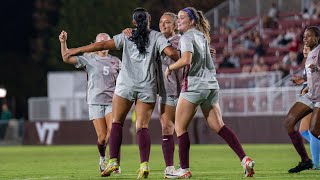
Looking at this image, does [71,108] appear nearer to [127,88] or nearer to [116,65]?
[116,65]

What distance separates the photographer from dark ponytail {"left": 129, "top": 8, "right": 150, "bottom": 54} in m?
14.2

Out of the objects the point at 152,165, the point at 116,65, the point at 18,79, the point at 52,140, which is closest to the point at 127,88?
the point at 116,65

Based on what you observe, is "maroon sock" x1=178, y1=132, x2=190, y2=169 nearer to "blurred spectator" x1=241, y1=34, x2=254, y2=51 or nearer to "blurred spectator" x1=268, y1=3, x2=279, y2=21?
"blurred spectator" x1=241, y1=34, x2=254, y2=51

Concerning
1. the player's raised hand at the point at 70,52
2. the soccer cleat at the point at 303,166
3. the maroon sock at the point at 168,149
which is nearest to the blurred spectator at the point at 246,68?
the soccer cleat at the point at 303,166

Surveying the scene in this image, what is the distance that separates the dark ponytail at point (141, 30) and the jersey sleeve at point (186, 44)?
23.8 inches

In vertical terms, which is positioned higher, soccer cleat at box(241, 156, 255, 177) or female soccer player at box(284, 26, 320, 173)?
female soccer player at box(284, 26, 320, 173)

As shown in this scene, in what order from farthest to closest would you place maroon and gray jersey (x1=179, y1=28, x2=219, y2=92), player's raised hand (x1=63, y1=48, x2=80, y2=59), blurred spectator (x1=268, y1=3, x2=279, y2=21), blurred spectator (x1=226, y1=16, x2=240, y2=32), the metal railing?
blurred spectator (x1=226, y1=16, x2=240, y2=32)
blurred spectator (x1=268, y1=3, x2=279, y2=21)
the metal railing
player's raised hand (x1=63, y1=48, x2=80, y2=59)
maroon and gray jersey (x1=179, y1=28, x2=219, y2=92)

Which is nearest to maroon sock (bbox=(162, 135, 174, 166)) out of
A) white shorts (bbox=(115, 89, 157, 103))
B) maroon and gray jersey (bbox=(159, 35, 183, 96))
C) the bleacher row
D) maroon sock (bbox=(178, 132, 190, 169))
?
maroon sock (bbox=(178, 132, 190, 169))

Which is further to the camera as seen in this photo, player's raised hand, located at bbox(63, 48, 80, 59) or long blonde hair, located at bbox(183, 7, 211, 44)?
player's raised hand, located at bbox(63, 48, 80, 59)

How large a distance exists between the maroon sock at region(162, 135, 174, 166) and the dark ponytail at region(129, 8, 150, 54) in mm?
1430

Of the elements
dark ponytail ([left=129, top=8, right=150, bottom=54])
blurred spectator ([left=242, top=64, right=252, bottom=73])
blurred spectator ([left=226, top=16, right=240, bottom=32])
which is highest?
blurred spectator ([left=226, top=16, right=240, bottom=32])

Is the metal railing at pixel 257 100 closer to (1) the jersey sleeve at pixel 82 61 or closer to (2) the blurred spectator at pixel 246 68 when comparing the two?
(2) the blurred spectator at pixel 246 68

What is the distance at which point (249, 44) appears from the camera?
3775 centimetres

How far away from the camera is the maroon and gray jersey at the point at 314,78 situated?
15.3 meters
